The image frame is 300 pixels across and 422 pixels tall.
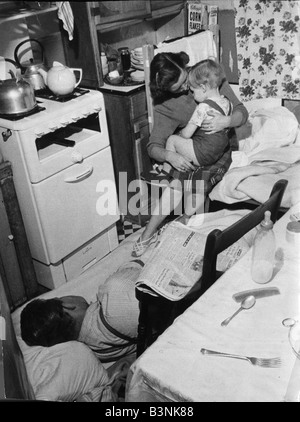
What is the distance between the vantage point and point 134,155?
9.12ft

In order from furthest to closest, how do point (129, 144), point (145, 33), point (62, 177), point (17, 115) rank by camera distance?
point (145, 33) → point (129, 144) → point (62, 177) → point (17, 115)

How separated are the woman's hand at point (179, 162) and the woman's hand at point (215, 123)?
0.19 m

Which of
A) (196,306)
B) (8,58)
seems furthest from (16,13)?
(196,306)

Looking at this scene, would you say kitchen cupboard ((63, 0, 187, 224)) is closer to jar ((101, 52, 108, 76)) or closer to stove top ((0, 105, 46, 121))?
jar ((101, 52, 108, 76))

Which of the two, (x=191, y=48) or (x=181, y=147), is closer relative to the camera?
(x=181, y=147)

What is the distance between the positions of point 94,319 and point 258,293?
2.22 feet

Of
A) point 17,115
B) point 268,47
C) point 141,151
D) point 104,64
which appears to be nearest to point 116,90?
point 104,64

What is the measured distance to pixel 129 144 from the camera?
2760 millimetres

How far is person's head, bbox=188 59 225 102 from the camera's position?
2.35 meters

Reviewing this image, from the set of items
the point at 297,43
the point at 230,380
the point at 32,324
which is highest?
the point at 297,43

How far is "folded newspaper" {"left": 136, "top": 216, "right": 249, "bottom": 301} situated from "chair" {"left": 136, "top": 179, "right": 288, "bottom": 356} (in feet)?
0.12

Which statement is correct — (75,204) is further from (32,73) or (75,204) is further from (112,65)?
(112,65)

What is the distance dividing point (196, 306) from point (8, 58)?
1.93 metres
